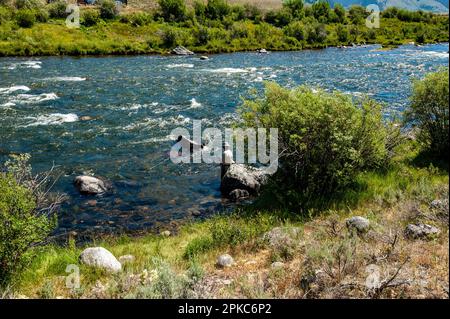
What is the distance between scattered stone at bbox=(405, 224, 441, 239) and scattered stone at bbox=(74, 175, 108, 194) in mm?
10815

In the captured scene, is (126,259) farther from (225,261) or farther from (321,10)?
(321,10)

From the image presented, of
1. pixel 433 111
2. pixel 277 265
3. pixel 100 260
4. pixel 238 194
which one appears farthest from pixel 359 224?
pixel 238 194

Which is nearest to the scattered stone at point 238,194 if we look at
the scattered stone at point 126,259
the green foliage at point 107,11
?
the scattered stone at point 126,259

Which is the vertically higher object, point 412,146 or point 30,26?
point 30,26

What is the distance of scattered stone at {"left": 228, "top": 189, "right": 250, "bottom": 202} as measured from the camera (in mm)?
14938

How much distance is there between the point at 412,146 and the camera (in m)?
14.8

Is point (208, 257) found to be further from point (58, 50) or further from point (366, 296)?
point (58, 50)

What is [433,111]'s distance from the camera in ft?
39.4

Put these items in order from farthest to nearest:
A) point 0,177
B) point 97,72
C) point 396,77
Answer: point 97,72 < point 396,77 < point 0,177

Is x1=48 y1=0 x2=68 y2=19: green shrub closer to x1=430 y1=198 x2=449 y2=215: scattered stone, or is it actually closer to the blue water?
the blue water

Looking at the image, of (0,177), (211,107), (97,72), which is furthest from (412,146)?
(97,72)

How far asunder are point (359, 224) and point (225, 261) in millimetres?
3050

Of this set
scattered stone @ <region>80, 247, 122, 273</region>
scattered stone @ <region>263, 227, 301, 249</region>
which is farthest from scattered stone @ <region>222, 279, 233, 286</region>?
scattered stone @ <region>80, 247, 122, 273</region>

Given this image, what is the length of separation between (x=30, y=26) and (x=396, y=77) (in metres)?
68.4
